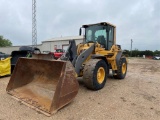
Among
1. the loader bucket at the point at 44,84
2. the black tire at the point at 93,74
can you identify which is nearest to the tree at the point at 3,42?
the loader bucket at the point at 44,84

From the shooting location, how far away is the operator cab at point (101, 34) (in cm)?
693

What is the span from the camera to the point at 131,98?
5105mm

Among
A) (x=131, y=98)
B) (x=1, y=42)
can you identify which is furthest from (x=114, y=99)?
(x=1, y=42)

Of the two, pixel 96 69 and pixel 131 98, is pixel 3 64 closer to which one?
pixel 96 69

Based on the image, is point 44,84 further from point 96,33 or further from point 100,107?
point 96,33

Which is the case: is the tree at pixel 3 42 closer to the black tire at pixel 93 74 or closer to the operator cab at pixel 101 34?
the operator cab at pixel 101 34

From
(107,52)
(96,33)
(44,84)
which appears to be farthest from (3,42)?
(44,84)

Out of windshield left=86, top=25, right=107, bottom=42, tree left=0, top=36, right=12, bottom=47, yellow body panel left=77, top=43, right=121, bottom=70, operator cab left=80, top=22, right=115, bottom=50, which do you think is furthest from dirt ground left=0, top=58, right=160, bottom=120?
tree left=0, top=36, right=12, bottom=47

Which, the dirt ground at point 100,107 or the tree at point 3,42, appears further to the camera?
the tree at point 3,42

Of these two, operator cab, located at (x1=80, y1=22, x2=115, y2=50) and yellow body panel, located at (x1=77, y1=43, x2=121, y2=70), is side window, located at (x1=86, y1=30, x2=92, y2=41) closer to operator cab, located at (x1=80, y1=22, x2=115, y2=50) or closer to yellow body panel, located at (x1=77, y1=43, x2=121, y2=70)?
operator cab, located at (x1=80, y1=22, x2=115, y2=50)

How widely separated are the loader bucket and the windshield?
107 inches

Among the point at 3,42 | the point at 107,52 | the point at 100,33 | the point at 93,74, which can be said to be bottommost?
the point at 93,74

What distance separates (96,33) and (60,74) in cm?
348

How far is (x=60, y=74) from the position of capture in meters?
4.08
